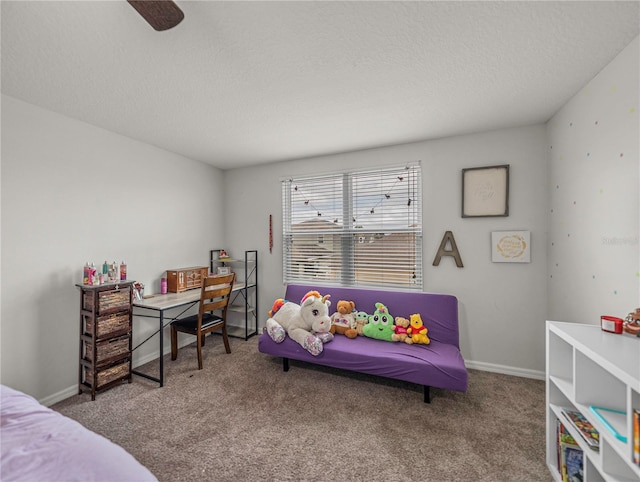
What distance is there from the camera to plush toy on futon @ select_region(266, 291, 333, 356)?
2.50 meters

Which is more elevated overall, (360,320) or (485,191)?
(485,191)

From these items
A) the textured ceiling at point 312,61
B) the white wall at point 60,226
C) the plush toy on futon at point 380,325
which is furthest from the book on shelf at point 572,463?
the white wall at point 60,226

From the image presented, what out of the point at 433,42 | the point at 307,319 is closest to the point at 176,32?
the point at 433,42

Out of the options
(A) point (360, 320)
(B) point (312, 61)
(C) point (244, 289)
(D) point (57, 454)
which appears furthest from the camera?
(C) point (244, 289)

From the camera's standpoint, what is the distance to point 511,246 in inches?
102

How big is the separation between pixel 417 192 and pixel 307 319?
6.05 feet

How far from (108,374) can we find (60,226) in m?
1.36

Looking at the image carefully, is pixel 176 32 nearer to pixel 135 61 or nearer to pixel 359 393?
pixel 135 61

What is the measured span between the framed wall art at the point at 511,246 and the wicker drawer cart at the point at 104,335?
3557 millimetres

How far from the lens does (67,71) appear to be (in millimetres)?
1721

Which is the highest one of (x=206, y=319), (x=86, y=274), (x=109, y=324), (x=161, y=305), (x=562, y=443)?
(x=86, y=274)

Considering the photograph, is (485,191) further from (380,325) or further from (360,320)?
(360,320)

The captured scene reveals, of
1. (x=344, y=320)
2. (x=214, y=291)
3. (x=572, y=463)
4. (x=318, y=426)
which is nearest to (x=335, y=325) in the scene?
(x=344, y=320)

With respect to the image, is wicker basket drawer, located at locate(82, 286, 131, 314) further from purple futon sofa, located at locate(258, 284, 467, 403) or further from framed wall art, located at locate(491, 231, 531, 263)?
framed wall art, located at locate(491, 231, 531, 263)
